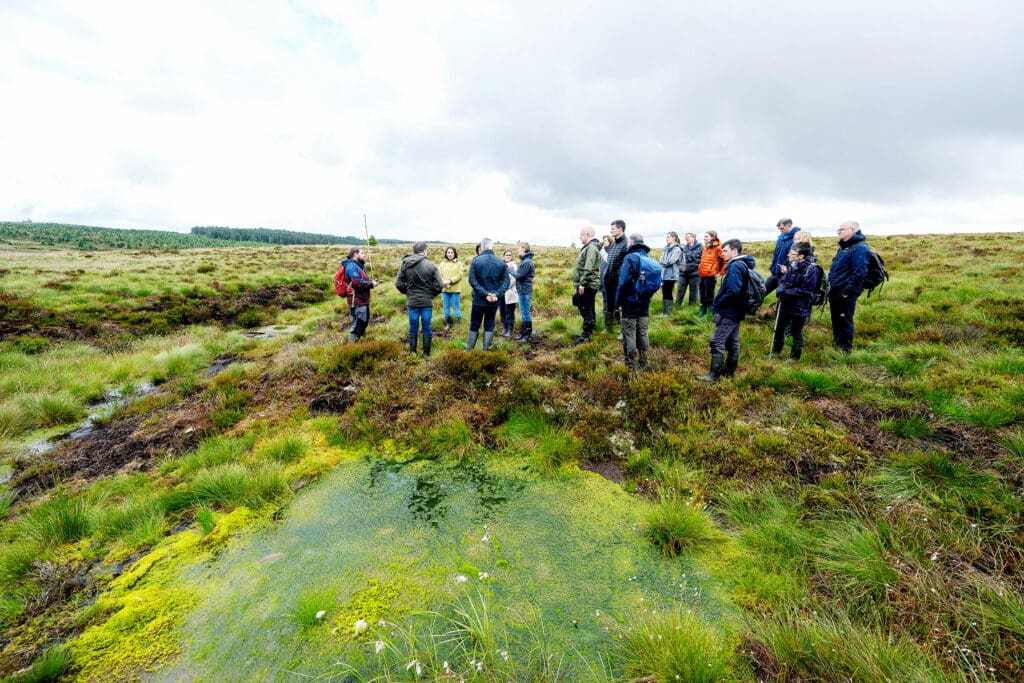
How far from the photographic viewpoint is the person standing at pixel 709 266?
932cm

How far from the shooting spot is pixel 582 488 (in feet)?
13.8

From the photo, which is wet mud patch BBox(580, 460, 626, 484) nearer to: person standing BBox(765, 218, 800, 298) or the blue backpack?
the blue backpack

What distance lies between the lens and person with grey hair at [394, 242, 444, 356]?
7508mm

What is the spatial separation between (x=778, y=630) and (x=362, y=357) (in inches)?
284

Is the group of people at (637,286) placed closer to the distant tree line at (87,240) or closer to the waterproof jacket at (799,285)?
A: the waterproof jacket at (799,285)

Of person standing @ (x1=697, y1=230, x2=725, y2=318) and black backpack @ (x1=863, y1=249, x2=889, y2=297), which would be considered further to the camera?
person standing @ (x1=697, y1=230, x2=725, y2=318)

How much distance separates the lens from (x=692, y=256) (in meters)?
10.4

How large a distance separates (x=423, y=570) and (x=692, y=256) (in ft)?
33.7

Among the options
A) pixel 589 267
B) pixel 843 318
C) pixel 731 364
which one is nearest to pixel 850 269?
pixel 843 318

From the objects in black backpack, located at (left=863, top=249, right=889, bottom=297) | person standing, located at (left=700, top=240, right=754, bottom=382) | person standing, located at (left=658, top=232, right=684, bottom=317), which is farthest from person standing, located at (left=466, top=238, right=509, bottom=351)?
black backpack, located at (left=863, top=249, right=889, bottom=297)

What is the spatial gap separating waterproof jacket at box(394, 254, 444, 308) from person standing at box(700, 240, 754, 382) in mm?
5203

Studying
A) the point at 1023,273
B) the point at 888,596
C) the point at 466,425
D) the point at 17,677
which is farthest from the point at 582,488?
the point at 1023,273

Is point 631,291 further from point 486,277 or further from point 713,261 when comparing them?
point 713,261

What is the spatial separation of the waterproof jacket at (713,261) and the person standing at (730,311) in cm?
315
